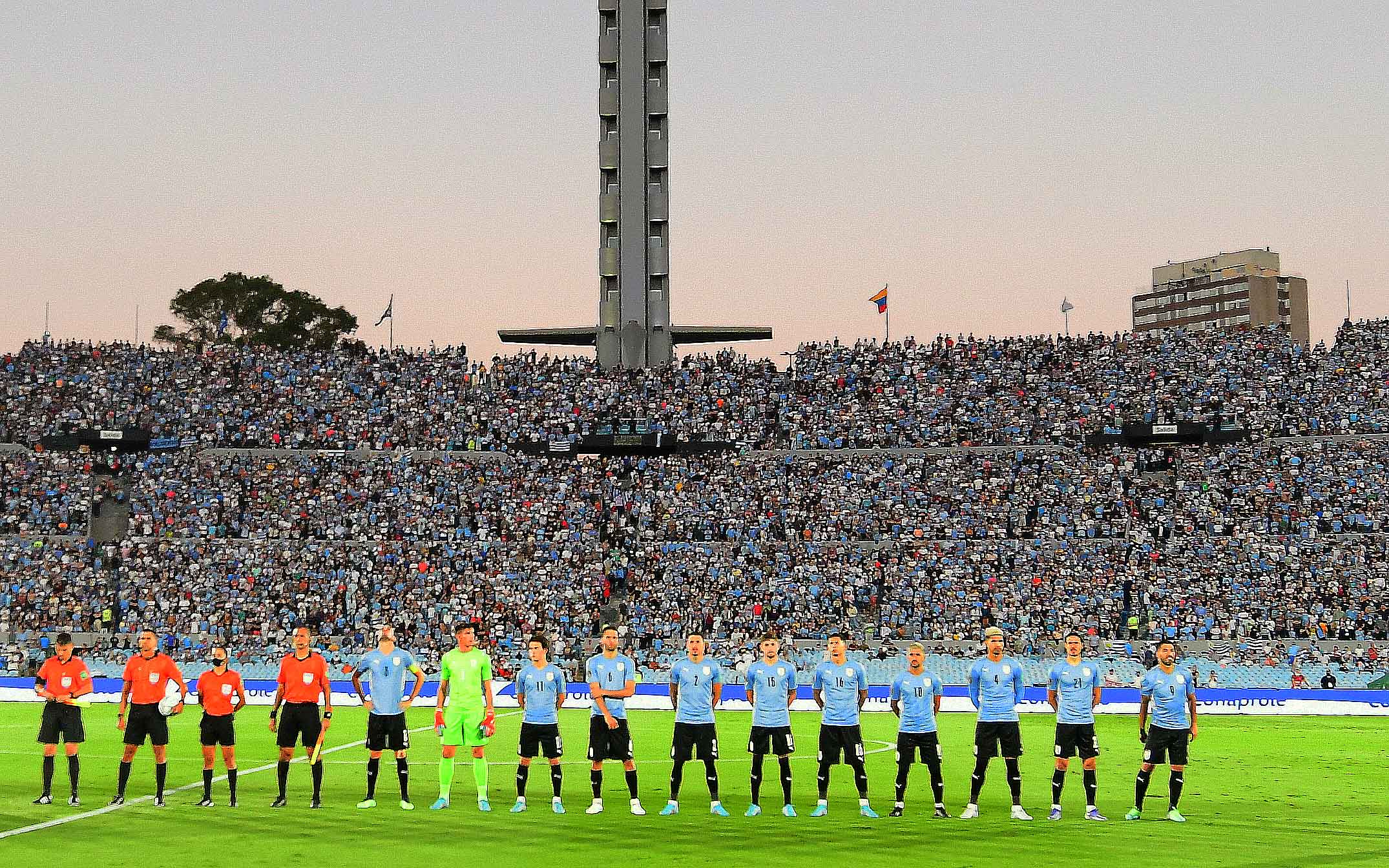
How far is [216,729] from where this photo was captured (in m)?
18.0

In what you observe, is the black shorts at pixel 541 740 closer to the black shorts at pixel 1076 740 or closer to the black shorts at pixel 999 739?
the black shorts at pixel 999 739

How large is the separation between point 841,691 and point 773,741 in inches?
41.9

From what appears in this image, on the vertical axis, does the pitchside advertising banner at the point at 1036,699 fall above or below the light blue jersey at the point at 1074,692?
below

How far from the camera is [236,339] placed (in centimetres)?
10344

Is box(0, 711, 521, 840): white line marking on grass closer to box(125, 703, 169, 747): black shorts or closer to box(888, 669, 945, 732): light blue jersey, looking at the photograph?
box(125, 703, 169, 747): black shorts

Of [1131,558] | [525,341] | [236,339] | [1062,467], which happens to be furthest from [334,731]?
[236,339]

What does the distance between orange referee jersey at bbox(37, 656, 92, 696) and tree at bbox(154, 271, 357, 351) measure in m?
88.0

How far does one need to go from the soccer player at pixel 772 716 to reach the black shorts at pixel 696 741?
0.51 meters

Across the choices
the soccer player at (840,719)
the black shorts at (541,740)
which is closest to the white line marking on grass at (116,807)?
the black shorts at (541,740)

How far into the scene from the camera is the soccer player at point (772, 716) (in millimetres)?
17797

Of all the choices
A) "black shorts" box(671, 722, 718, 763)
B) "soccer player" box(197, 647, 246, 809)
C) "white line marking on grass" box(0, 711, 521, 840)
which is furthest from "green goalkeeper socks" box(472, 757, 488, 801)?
"white line marking on grass" box(0, 711, 521, 840)

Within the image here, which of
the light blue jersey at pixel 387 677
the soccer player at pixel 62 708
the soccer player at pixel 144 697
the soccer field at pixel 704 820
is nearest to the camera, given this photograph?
the soccer field at pixel 704 820

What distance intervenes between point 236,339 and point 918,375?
60.7m

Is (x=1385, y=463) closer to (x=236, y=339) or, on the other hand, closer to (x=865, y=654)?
(x=865, y=654)
